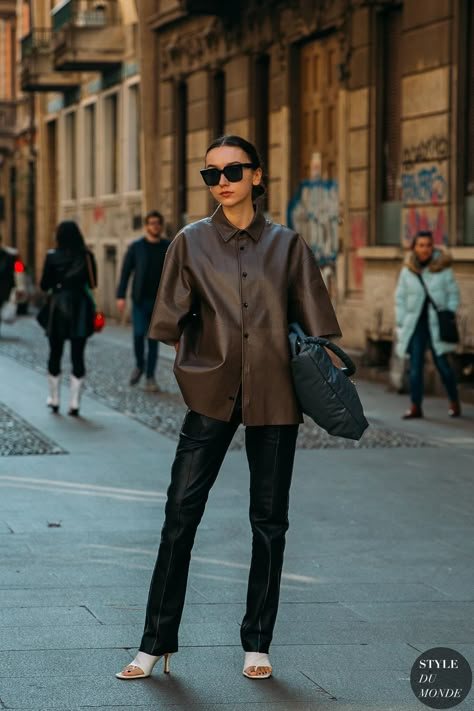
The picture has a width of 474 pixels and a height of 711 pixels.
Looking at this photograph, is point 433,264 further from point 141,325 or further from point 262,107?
point 262,107

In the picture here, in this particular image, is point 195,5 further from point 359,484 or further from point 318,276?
point 318,276

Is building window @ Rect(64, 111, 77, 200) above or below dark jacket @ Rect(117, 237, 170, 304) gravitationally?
above

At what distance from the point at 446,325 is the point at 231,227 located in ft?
27.3

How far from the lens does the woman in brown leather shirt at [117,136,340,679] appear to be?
5.15m

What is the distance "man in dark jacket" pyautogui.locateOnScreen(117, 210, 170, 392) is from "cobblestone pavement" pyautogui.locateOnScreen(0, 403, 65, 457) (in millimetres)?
2930

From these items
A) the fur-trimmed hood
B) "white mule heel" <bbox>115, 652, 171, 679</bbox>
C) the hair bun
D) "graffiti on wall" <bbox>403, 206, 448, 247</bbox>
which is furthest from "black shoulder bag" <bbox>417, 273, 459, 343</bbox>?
"white mule heel" <bbox>115, 652, 171, 679</bbox>

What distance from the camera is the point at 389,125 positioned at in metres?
17.8

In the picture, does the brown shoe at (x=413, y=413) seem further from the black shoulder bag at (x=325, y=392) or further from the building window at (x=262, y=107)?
the building window at (x=262, y=107)

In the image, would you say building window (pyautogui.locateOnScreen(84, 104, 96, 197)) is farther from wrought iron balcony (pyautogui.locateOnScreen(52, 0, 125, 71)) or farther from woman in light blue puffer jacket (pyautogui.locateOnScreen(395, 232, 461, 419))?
woman in light blue puffer jacket (pyautogui.locateOnScreen(395, 232, 461, 419))

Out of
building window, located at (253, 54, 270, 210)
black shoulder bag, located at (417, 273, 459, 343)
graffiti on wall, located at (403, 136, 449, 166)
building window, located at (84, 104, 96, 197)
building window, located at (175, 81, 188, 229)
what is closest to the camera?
black shoulder bag, located at (417, 273, 459, 343)

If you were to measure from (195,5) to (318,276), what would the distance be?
59.4ft

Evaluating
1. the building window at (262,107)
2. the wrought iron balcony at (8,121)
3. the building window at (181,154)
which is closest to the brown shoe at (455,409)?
the building window at (262,107)

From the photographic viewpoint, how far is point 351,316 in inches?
727

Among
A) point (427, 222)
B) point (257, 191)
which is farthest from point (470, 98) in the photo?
point (257, 191)
